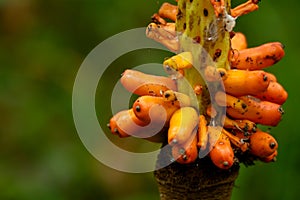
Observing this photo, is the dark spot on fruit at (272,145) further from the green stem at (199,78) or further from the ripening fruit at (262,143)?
the green stem at (199,78)

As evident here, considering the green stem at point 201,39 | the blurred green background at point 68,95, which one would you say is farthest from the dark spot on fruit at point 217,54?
the blurred green background at point 68,95

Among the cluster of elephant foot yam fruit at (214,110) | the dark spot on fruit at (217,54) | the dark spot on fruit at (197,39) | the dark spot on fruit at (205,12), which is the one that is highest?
the dark spot on fruit at (205,12)

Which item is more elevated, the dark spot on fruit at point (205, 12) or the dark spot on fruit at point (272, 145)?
the dark spot on fruit at point (205, 12)

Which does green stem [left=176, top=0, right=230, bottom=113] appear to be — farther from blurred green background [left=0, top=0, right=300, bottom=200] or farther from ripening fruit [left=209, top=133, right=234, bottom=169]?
blurred green background [left=0, top=0, right=300, bottom=200]

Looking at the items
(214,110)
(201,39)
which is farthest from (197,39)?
(214,110)

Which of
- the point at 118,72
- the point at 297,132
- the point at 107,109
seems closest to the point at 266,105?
the point at 297,132

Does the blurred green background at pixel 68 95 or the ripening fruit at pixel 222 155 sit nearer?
the ripening fruit at pixel 222 155

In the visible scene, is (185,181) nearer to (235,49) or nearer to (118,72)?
(235,49)
